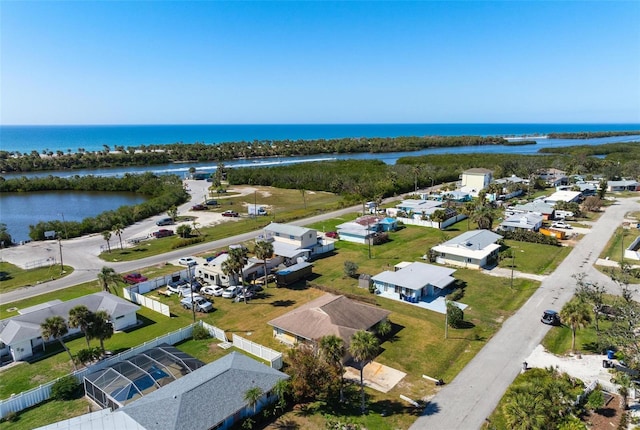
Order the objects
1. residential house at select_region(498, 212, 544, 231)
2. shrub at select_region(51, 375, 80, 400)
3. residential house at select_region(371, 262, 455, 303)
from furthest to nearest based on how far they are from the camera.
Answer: residential house at select_region(498, 212, 544, 231), residential house at select_region(371, 262, 455, 303), shrub at select_region(51, 375, 80, 400)

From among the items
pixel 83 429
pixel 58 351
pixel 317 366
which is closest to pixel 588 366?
pixel 317 366

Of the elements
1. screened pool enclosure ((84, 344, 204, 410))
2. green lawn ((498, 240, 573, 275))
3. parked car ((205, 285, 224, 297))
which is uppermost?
screened pool enclosure ((84, 344, 204, 410))

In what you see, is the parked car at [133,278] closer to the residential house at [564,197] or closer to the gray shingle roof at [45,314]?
the gray shingle roof at [45,314]

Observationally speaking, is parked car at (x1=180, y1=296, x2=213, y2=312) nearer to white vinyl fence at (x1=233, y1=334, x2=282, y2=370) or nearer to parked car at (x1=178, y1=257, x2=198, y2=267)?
white vinyl fence at (x1=233, y1=334, x2=282, y2=370)

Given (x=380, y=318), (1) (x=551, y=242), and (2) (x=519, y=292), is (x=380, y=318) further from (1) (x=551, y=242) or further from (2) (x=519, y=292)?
(1) (x=551, y=242)

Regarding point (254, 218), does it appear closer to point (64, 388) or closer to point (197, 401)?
point (64, 388)

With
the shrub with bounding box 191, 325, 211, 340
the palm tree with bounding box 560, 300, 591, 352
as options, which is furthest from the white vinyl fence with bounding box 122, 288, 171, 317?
the palm tree with bounding box 560, 300, 591, 352

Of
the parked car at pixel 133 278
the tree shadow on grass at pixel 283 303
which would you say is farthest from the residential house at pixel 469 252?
the parked car at pixel 133 278
